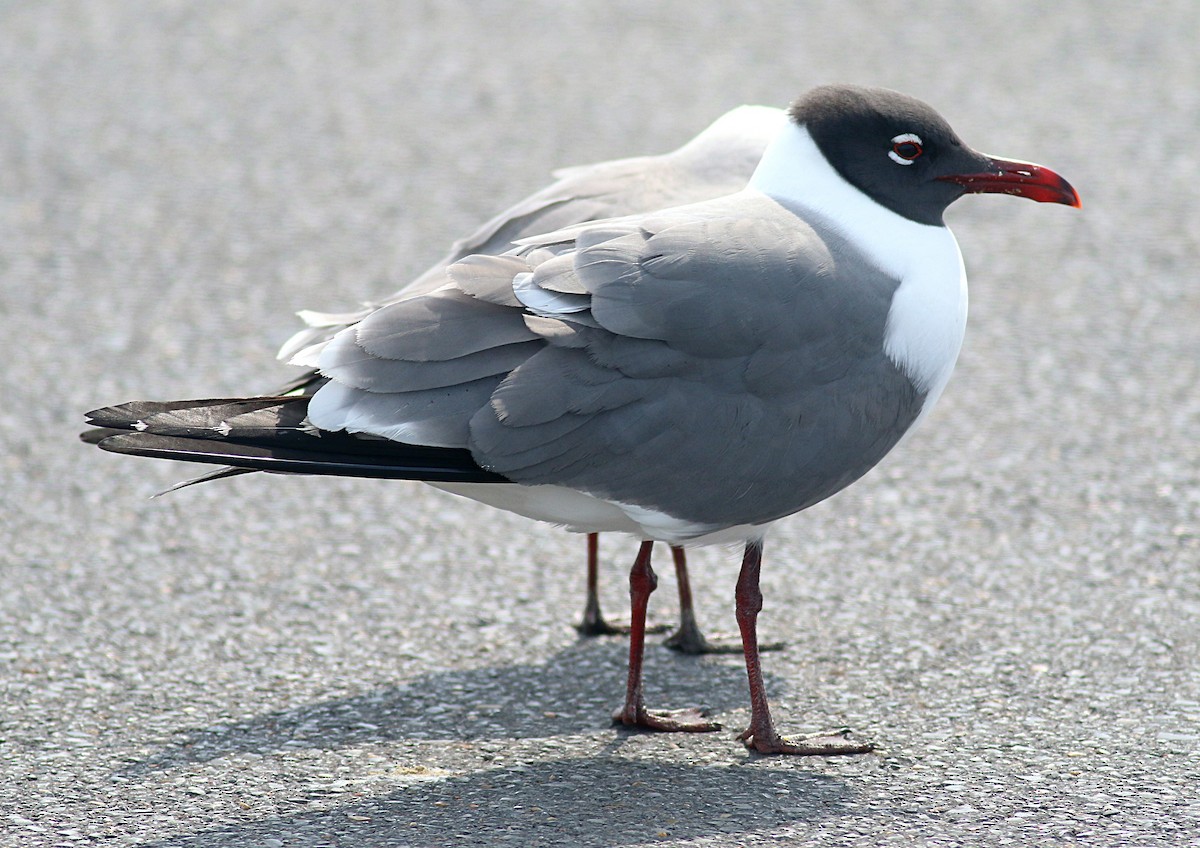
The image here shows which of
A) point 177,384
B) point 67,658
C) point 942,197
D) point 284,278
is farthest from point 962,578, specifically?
point 284,278

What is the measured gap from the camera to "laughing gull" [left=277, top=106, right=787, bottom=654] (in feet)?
15.7

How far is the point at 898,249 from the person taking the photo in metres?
4.23

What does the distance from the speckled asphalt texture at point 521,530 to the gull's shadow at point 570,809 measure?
0.01m

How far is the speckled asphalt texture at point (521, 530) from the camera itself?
12.7ft

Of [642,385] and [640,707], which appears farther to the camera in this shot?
[640,707]

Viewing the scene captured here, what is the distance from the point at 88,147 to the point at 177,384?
3082mm

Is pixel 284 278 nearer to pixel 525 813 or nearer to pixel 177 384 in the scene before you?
pixel 177 384

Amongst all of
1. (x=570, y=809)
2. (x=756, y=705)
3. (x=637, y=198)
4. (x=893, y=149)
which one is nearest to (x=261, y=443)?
(x=570, y=809)

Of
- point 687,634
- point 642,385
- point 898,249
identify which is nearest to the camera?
point 642,385

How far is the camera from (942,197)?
14.5ft

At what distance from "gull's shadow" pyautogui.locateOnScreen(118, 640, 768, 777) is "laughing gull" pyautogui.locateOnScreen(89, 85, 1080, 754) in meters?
0.28

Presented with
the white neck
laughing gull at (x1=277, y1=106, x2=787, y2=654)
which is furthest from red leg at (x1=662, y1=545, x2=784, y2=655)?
the white neck

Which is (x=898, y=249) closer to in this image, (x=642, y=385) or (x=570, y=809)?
(x=642, y=385)

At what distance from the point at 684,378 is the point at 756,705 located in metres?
0.91
